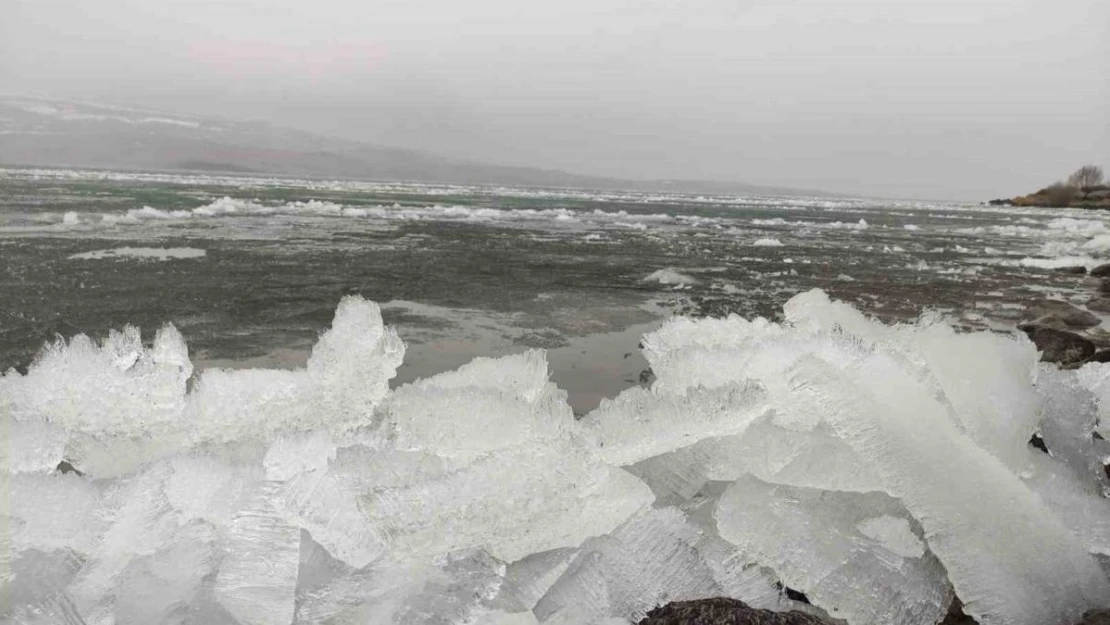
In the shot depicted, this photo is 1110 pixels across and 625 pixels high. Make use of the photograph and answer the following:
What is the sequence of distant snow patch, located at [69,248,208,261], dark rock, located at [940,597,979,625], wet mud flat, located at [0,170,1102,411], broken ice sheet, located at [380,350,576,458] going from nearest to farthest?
dark rock, located at [940,597,979,625]
broken ice sheet, located at [380,350,576,458]
wet mud flat, located at [0,170,1102,411]
distant snow patch, located at [69,248,208,261]

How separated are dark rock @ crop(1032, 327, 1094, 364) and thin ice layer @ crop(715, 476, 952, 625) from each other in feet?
10.0

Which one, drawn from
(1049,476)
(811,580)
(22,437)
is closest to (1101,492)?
(1049,476)

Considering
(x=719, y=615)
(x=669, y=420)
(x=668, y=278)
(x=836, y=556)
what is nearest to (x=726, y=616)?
(x=719, y=615)

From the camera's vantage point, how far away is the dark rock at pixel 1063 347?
3.73m

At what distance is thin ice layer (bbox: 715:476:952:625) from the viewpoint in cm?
129

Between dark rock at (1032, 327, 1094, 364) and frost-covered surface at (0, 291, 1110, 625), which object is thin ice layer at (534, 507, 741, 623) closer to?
frost-covered surface at (0, 291, 1110, 625)

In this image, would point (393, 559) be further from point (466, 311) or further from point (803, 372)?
point (466, 311)

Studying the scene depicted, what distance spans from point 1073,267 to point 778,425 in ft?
36.2

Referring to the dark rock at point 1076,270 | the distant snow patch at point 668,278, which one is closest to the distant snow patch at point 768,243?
the dark rock at point 1076,270

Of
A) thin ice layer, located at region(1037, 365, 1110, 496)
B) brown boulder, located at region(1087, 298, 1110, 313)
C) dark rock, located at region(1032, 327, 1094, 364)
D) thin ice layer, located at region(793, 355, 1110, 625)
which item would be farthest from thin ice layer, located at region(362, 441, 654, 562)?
brown boulder, located at region(1087, 298, 1110, 313)

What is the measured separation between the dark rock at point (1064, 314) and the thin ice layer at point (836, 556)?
453 centimetres

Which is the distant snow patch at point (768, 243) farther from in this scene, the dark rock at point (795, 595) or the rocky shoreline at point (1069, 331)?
the dark rock at point (795, 595)

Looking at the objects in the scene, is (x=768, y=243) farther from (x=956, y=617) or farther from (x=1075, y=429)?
(x=956, y=617)

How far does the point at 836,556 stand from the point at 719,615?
0.37 metres
